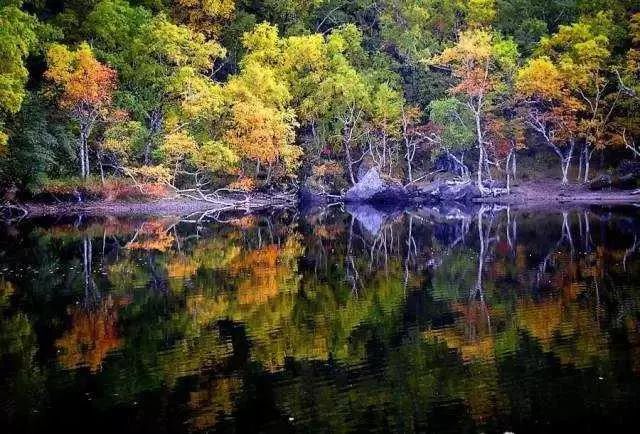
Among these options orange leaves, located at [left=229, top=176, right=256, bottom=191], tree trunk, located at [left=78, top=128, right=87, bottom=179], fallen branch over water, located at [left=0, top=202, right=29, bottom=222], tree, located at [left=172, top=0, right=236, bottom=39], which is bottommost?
fallen branch over water, located at [left=0, top=202, right=29, bottom=222]

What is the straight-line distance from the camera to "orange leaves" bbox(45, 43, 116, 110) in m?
43.3

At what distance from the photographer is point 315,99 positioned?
52.6m

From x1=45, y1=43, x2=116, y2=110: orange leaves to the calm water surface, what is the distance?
628 inches

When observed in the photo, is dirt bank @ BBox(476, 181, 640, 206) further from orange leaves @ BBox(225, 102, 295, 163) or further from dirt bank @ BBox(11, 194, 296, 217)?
dirt bank @ BBox(11, 194, 296, 217)

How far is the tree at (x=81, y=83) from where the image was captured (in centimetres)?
4338

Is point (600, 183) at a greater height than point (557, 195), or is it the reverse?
point (600, 183)

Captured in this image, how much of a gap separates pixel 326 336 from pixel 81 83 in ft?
109

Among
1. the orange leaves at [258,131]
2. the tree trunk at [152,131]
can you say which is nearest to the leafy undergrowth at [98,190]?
the tree trunk at [152,131]

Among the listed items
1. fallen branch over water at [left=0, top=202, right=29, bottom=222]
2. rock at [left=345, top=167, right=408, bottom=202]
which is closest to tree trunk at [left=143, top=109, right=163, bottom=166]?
fallen branch over water at [left=0, top=202, right=29, bottom=222]

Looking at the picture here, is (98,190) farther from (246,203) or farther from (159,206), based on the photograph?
(246,203)

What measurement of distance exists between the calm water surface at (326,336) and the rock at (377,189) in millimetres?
22009

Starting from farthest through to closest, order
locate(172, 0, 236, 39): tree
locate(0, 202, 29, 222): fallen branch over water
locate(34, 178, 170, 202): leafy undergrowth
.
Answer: locate(172, 0, 236, 39): tree
locate(34, 178, 170, 202): leafy undergrowth
locate(0, 202, 29, 222): fallen branch over water

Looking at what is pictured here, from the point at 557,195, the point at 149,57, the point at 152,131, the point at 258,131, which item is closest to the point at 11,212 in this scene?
the point at 152,131

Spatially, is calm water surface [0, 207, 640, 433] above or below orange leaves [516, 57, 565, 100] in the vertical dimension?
below
